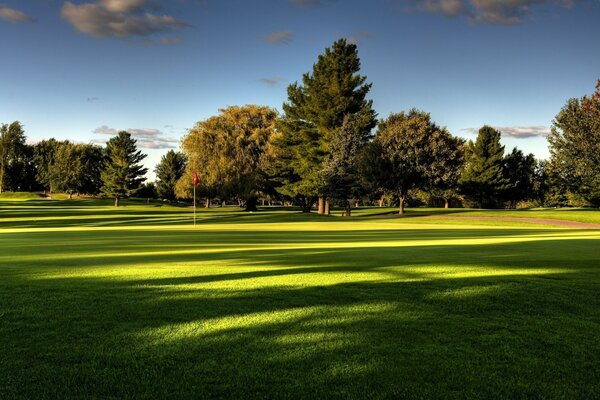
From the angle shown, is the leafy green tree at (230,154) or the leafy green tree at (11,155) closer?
the leafy green tree at (230,154)

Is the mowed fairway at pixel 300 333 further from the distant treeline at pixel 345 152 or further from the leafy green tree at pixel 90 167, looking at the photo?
the leafy green tree at pixel 90 167

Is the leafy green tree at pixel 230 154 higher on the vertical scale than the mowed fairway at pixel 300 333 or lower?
higher

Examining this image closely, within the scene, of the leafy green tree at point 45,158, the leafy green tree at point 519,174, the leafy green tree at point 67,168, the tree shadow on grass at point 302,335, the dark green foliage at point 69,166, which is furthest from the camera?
the leafy green tree at point 45,158

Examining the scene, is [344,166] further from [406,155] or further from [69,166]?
[69,166]

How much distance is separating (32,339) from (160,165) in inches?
5023

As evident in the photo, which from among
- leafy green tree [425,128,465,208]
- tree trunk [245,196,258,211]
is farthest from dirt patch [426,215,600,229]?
tree trunk [245,196,258,211]

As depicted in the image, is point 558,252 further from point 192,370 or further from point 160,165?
point 160,165

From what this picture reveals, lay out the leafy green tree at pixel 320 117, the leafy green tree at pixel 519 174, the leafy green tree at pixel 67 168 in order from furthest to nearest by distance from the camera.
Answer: the leafy green tree at pixel 67 168 → the leafy green tree at pixel 519 174 → the leafy green tree at pixel 320 117

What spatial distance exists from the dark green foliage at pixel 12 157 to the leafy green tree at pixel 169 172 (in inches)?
1463

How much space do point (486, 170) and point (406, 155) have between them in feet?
138

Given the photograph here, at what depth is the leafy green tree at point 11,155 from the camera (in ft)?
399

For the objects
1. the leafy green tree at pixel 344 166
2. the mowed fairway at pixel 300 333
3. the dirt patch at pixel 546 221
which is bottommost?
the dirt patch at pixel 546 221

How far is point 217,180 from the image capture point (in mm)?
64938

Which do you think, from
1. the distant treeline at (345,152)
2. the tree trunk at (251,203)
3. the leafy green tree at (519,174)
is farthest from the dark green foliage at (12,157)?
the leafy green tree at (519,174)
